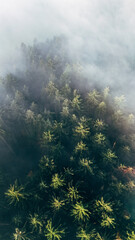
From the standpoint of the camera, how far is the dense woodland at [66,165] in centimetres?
1691

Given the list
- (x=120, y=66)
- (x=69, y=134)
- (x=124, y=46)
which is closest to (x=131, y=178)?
(x=69, y=134)

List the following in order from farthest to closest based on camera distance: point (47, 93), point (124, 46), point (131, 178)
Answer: point (124, 46), point (47, 93), point (131, 178)

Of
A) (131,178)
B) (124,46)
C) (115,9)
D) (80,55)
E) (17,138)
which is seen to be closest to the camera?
(131,178)

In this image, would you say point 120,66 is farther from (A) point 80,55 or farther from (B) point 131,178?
(B) point 131,178

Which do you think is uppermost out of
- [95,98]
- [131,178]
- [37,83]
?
[37,83]

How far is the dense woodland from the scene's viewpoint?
1691 centimetres

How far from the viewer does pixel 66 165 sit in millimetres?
23844

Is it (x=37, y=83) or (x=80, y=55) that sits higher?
(x=80, y=55)

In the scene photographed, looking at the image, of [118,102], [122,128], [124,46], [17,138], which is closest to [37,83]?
[17,138]

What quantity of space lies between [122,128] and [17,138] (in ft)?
79.3

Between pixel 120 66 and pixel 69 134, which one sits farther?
pixel 120 66

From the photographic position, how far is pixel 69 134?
1097 inches

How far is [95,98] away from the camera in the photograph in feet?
95.4

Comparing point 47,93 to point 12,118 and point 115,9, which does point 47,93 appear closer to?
point 12,118
